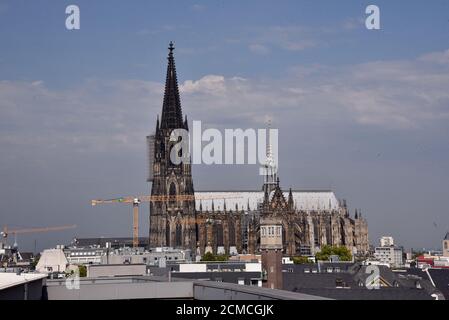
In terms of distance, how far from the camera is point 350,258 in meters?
139

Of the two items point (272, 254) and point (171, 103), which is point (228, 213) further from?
point (272, 254)

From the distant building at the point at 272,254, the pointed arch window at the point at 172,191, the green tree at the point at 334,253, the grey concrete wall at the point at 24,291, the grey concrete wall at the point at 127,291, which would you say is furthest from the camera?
the pointed arch window at the point at 172,191

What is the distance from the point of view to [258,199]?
162125 millimetres

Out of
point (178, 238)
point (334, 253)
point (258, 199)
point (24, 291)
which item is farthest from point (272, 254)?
point (258, 199)

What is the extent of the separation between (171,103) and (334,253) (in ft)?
130

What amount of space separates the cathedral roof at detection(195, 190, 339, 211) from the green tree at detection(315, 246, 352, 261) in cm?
1616

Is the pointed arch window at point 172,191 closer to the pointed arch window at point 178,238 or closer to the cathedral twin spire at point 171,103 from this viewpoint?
the pointed arch window at point 178,238

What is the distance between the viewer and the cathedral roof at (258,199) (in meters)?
160

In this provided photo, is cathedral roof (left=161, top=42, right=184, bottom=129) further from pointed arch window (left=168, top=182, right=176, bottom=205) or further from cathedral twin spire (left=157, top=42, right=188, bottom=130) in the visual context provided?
pointed arch window (left=168, top=182, right=176, bottom=205)

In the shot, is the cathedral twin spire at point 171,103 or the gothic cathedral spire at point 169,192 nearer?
the gothic cathedral spire at point 169,192

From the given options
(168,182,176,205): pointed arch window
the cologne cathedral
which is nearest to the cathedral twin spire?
the cologne cathedral

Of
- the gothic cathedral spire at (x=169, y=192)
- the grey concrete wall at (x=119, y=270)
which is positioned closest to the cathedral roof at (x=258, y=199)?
the gothic cathedral spire at (x=169, y=192)
